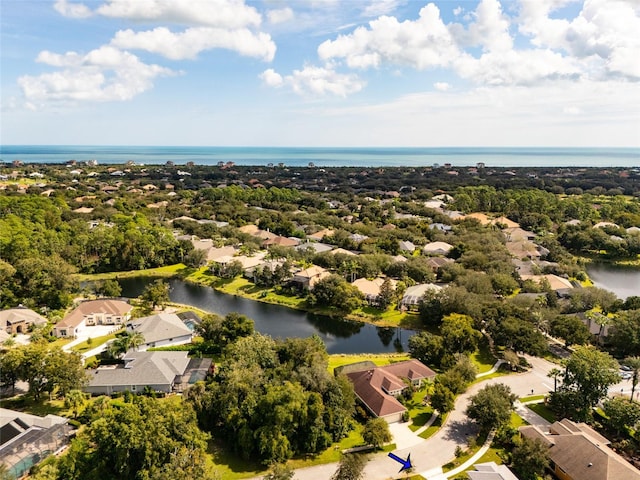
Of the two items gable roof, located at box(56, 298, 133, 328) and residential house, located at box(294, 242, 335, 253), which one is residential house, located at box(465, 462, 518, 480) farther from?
residential house, located at box(294, 242, 335, 253)

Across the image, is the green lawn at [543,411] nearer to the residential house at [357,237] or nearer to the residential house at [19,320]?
the residential house at [357,237]

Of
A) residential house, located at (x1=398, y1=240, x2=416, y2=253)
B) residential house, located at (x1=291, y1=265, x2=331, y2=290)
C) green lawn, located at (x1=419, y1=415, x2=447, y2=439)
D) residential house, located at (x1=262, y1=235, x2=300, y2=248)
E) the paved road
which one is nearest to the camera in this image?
the paved road

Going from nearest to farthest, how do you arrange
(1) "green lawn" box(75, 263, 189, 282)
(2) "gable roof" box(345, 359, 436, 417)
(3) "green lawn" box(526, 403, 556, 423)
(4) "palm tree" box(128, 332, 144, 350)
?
(2) "gable roof" box(345, 359, 436, 417)
(3) "green lawn" box(526, 403, 556, 423)
(4) "palm tree" box(128, 332, 144, 350)
(1) "green lawn" box(75, 263, 189, 282)

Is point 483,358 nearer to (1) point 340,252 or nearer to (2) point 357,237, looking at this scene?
(1) point 340,252

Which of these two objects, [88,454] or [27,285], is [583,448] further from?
[27,285]

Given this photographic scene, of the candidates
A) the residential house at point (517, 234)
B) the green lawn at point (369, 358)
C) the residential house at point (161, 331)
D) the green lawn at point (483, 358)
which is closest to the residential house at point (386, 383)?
the green lawn at point (369, 358)

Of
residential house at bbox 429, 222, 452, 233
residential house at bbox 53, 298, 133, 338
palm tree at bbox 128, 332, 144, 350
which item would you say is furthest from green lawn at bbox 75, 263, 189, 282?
residential house at bbox 429, 222, 452, 233
